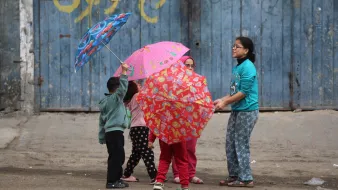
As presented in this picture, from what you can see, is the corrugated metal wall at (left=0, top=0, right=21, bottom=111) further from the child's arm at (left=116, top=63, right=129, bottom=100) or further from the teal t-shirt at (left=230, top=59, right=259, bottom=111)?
the teal t-shirt at (left=230, top=59, right=259, bottom=111)

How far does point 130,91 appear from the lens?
317 inches

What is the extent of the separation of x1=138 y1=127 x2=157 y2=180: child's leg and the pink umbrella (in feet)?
2.95

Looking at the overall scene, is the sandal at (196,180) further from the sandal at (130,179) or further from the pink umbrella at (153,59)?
the pink umbrella at (153,59)

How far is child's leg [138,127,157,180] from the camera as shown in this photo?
798 cm

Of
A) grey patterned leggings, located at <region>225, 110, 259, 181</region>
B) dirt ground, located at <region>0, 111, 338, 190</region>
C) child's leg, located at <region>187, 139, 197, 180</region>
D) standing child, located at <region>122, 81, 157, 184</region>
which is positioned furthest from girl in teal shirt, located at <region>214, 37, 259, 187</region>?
standing child, located at <region>122, 81, 157, 184</region>

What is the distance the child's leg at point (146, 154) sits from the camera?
314 inches

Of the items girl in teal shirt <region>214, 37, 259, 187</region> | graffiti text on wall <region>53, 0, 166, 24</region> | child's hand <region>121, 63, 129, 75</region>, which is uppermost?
graffiti text on wall <region>53, 0, 166, 24</region>

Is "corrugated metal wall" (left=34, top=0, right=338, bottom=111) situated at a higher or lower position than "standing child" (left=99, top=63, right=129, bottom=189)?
higher

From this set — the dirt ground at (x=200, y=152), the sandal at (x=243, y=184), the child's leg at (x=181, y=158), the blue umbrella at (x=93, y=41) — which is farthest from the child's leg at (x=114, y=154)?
the sandal at (x=243, y=184)

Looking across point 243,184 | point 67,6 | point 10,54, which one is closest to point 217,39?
point 67,6

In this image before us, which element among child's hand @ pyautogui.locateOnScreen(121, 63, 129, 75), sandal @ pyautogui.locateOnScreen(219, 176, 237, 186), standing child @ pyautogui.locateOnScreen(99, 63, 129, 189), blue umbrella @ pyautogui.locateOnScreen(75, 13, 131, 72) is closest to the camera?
blue umbrella @ pyautogui.locateOnScreen(75, 13, 131, 72)

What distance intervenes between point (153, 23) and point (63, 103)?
180cm

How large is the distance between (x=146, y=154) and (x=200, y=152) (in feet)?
6.15

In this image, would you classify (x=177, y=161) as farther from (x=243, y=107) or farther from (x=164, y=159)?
(x=243, y=107)
